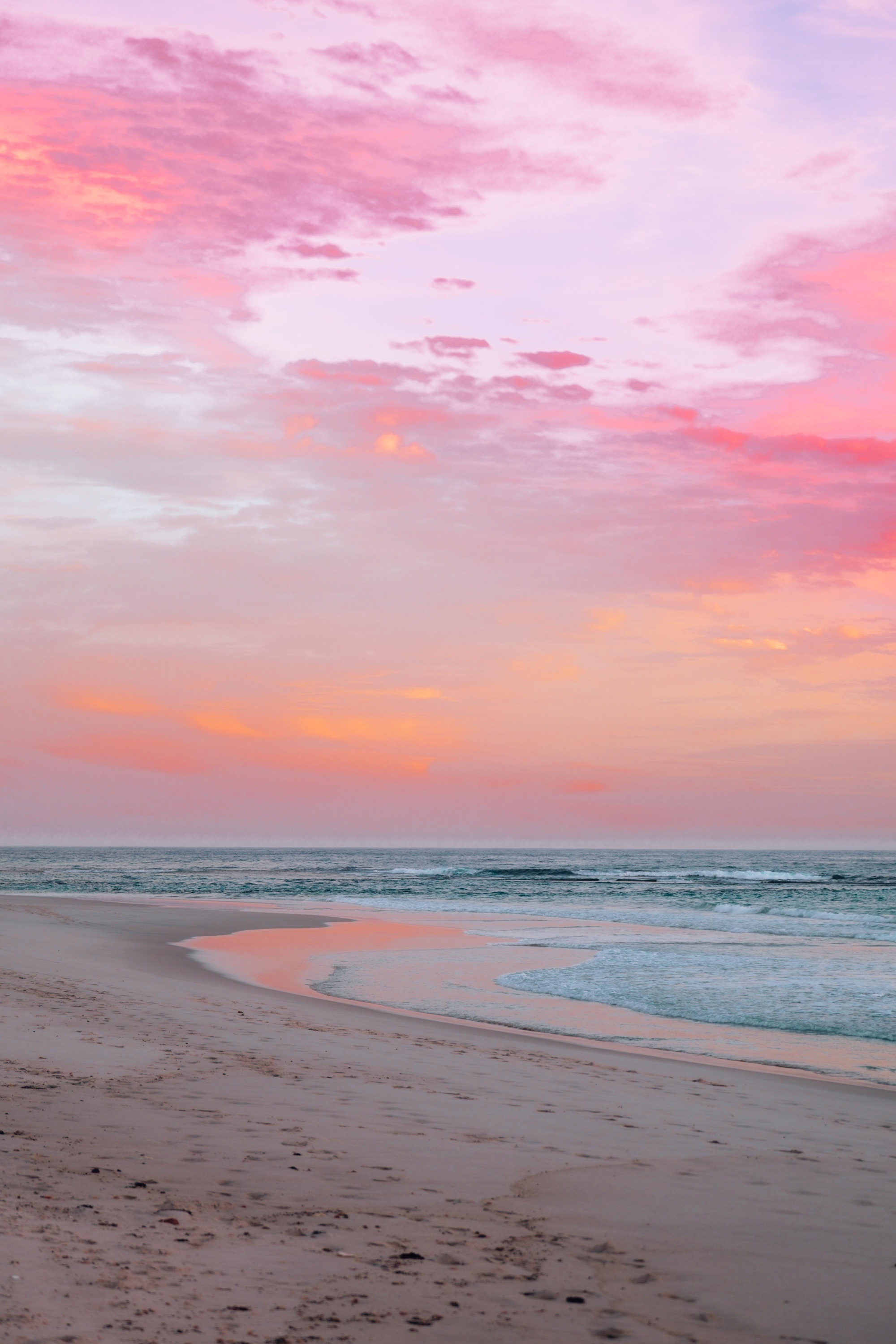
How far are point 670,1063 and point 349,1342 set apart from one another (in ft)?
29.2

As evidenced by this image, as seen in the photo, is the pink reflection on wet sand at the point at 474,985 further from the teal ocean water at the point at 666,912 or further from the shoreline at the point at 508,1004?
the teal ocean water at the point at 666,912

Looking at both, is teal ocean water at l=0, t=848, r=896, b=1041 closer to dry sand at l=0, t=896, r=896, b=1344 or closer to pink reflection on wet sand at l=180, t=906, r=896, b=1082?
pink reflection on wet sand at l=180, t=906, r=896, b=1082

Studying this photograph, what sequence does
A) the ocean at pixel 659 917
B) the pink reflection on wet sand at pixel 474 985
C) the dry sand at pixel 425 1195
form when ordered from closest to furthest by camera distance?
the dry sand at pixel 425 1195 → the pink reflection on wet sand at pixel 474 985 → the ocean at pixel 659 917

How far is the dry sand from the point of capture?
450 centimetres

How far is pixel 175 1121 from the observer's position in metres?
7.58

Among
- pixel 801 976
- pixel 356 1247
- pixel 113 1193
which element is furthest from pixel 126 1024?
pixel 801 976

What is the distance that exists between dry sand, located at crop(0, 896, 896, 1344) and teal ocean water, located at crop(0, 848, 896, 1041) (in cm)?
638

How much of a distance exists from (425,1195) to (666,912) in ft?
126

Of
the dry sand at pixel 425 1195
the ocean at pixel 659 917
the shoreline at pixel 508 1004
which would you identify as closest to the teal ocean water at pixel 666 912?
the ocean at pixel 659 917

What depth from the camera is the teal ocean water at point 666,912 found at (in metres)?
17.8

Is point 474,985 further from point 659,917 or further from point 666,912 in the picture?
point 666,912

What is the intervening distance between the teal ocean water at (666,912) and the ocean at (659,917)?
0.29 feet

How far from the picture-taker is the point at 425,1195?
6223 millimetres

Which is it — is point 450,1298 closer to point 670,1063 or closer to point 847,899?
point 670,1063
